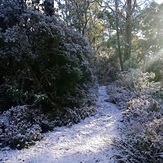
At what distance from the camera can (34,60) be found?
264 inches

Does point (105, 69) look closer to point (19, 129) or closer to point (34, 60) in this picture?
point (34, 60)

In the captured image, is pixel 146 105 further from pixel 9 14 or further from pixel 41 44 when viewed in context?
pixel 9 14

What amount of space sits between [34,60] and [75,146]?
3.34 metres

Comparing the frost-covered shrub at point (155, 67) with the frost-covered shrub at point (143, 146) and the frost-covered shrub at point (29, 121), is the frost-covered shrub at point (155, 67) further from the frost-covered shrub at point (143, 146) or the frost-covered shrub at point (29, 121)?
the frost-covered shrub at point (143, 146)

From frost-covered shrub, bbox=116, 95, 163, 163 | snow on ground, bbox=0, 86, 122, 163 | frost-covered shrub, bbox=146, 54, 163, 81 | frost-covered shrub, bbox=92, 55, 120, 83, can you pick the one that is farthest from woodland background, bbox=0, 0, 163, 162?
frost-covered shrub, bbox=92, 55, 120, 83

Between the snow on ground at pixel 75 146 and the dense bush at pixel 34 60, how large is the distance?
1.34 meters

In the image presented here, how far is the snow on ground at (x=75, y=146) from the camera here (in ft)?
12.8

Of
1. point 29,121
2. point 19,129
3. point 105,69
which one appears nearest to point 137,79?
point 105,69

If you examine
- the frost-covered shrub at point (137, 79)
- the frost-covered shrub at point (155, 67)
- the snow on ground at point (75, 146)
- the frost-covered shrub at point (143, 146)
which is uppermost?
the frost-covered shrub at point (155, 67)

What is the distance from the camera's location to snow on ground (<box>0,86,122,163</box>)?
3916 millimetres

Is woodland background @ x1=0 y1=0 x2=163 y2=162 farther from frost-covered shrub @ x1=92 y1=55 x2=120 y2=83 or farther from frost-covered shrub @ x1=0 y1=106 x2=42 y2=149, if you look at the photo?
frost-covered shrub @ x1=92 y1=55 x2=120 y2=83

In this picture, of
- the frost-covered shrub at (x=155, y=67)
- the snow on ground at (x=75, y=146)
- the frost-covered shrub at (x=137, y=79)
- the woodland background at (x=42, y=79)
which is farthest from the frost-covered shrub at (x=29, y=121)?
the frost-covered shrub at (x=155, y=67)

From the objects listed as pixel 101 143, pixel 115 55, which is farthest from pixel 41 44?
pixel 115 55

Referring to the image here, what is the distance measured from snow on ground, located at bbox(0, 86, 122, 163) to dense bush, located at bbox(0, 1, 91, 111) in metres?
1.34
